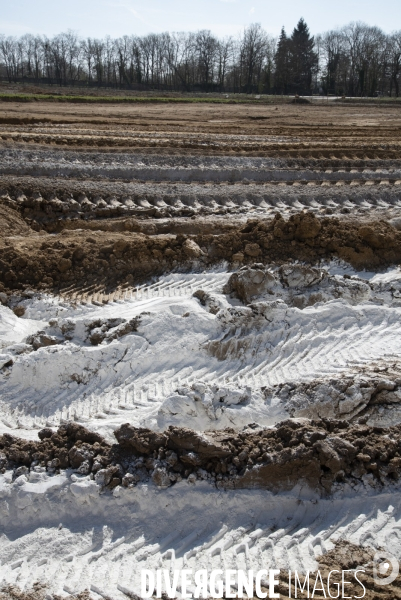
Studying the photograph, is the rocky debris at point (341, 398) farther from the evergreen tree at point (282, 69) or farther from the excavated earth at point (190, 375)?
the evergreen tree at point (282, 69)

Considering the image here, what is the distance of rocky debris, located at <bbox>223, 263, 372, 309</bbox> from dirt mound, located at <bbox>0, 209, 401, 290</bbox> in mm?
962

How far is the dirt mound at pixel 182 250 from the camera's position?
756 centimetres

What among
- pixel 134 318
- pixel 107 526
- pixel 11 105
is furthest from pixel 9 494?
pixel 11 105

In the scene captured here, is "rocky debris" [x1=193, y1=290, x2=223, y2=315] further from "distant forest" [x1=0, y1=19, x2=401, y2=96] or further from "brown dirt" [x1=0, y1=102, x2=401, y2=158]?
"distant forest" [x1=0, y1=19, x2=401, y2=96]

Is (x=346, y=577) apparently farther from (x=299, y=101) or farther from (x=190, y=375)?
A: (x=299, y=101)

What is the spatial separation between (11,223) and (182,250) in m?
3.61

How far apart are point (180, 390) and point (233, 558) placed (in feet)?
5.76

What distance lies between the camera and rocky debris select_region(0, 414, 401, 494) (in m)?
4.08

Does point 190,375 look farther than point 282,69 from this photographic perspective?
No

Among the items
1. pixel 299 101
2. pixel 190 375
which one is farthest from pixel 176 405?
pixel 299 101

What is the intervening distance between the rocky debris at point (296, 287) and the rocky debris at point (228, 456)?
8.95ft

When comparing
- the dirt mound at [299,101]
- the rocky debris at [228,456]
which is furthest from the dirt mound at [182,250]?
the dirt mound at [299,101]

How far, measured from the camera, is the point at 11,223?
30.5 feet

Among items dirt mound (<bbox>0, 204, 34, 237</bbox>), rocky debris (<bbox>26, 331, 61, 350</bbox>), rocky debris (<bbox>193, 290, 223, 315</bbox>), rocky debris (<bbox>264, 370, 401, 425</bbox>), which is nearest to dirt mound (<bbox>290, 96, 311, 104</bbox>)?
dirt mound (<bbox>0, 204, 34, 237</bbox>)
